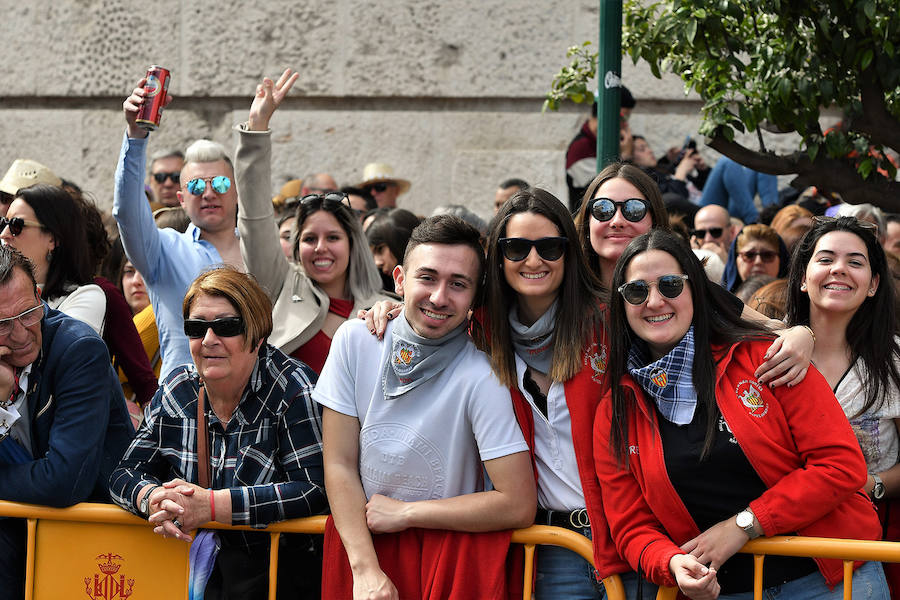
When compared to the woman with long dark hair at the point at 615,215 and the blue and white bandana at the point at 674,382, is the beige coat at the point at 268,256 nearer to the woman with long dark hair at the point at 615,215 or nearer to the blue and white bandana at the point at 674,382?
the woman with long dark hair at the point at 615,215

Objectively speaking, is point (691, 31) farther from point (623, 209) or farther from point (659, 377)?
point (659, 377)

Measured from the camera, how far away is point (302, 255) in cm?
431

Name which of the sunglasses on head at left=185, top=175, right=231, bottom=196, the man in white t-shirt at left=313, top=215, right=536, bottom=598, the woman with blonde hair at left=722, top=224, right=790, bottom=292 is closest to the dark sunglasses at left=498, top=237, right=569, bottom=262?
the man in white t-shirt at left=313, top=215, right=536, bottom=598

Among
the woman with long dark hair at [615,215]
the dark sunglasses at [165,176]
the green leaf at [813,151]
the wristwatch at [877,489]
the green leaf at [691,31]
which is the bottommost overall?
the wristwatch at [877,489]

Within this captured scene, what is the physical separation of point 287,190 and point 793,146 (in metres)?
3.65

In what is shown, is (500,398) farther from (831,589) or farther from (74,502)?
(74,502)

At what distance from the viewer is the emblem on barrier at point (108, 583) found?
11.1 feet

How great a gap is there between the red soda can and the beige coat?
0.32 m

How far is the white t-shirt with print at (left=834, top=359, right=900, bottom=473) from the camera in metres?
3.38

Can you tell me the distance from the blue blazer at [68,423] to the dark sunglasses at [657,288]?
5.73 ft

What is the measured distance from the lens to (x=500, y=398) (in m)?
3.09

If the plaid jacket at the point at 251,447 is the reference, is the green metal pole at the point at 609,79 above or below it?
above

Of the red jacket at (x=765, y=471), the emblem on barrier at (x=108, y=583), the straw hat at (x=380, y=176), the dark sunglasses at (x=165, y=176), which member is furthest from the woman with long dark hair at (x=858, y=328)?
the dark sunglasses at (x=165, y=176)

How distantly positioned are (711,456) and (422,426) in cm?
83
